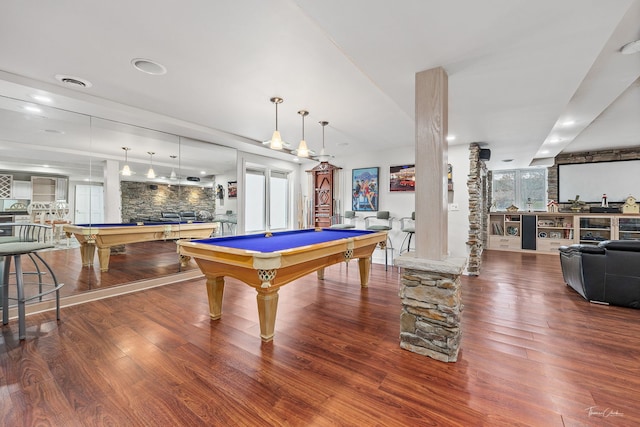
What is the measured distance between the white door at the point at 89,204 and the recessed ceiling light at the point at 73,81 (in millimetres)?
1359

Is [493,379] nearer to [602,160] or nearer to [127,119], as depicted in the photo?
[127,119]

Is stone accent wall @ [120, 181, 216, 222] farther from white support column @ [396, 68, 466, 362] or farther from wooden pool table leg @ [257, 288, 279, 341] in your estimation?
white support column @ [396, 68, 466, 362]

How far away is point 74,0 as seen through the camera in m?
1.80

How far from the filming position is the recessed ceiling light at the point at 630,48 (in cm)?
214

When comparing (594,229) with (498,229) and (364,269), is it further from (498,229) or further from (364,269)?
(364,269)

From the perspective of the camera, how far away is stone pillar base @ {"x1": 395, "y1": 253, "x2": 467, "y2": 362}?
2100 mm

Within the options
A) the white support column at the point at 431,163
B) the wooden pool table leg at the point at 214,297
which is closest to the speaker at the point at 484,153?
the white support column at the point at 431,163

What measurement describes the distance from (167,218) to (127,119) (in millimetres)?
1737

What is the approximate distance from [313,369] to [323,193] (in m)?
5.53

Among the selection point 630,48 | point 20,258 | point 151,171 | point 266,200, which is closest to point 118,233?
point 151,171

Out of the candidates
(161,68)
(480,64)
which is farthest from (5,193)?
(480,64)

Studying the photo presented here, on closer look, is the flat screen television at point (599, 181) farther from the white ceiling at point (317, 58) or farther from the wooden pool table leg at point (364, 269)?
the wooden pool table leg at point (364, 269)

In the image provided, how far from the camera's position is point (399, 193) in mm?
6035

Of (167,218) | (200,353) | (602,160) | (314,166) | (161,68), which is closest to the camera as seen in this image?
(200,353)
